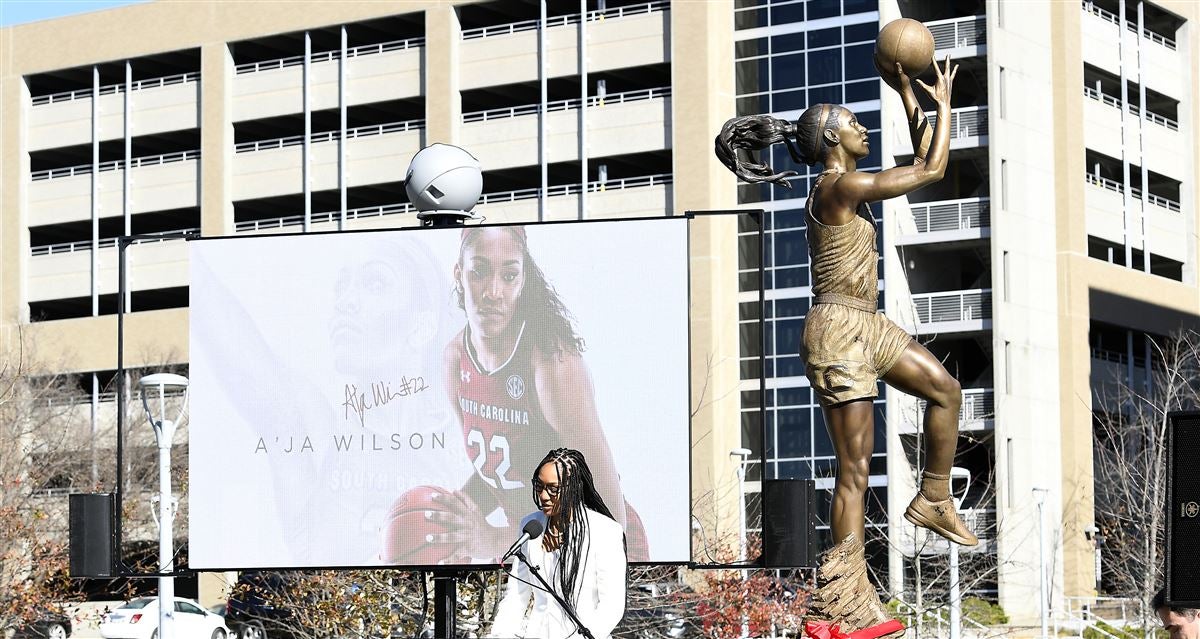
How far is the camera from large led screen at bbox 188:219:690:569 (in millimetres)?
13688

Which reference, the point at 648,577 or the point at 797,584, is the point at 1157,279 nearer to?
the point at 797,584

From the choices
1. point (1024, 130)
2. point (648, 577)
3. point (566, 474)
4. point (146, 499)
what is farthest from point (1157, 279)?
point (566, 474)

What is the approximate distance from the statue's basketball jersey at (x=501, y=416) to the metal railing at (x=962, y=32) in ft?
134

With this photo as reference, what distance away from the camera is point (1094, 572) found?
2089 inches

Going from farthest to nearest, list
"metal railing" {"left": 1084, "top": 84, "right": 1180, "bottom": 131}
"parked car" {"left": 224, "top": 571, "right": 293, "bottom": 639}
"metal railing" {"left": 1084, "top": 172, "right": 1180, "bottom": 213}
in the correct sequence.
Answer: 1. "metal railing" {"left": 1084, "top": 172, "right": 1180, "bottom": 213}
2. "metal railing" {"left": 1084, "top": 84, "right": 1180, "bottom": 131}
3. "parked car" {"left": 224, "top": 571, "right": 293, "bottom": 639}

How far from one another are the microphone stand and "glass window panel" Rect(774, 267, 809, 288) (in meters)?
44.3

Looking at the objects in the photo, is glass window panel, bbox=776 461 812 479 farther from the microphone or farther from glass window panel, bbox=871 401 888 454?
the microphone

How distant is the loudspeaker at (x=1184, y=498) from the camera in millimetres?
7664

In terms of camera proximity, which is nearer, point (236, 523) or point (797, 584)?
point (236, 523)

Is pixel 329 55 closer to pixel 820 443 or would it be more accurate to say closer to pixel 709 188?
pixel 709 188

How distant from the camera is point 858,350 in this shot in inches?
324

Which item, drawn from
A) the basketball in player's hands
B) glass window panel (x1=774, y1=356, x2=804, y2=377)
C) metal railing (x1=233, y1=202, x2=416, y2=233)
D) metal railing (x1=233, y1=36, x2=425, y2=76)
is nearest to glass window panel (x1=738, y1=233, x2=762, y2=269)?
glass window panel (x1=774, y1=356, x2=804, y2=377)

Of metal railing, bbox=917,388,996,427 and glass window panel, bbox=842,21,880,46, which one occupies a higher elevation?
glass window panel, bbox=842,21,880,46

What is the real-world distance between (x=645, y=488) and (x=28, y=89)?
56.5 meters
